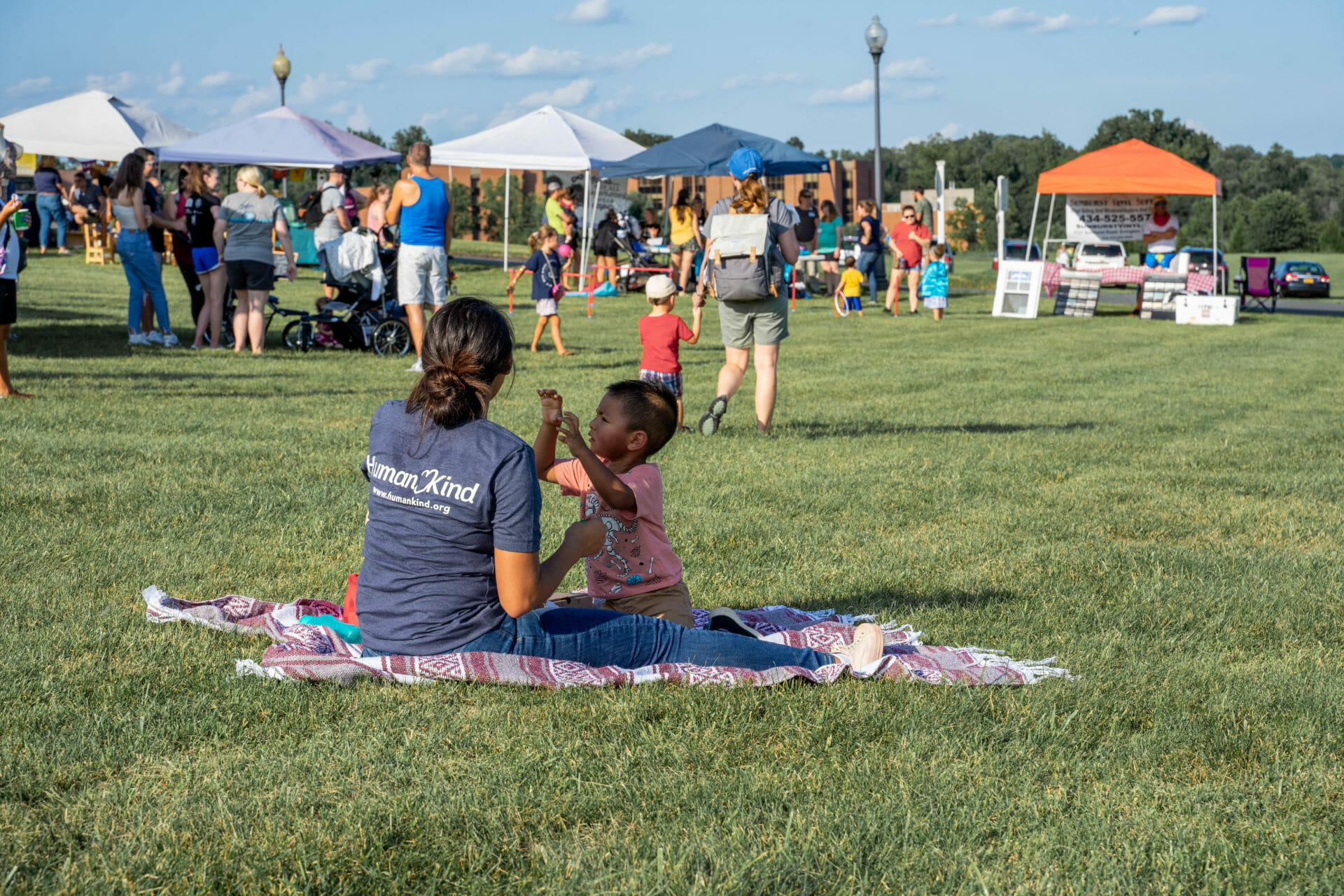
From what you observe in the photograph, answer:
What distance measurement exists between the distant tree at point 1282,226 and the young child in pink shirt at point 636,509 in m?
60.2

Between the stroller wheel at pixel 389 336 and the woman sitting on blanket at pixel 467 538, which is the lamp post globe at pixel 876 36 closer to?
the stroller wheel at pixel 389 336

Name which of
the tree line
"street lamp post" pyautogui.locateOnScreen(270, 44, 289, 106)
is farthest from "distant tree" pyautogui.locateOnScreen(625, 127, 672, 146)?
"street lamp post" pyautogui.locateOnScreen(270, 44, 289, 106)

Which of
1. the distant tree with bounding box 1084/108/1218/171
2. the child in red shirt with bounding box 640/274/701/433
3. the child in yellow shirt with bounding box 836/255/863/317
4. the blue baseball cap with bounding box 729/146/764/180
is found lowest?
the child in red shirt with bounding box 640/274/701/433

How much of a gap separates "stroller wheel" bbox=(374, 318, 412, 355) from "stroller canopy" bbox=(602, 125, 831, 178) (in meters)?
10.7

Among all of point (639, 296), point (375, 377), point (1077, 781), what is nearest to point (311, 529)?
point (1077, 781)

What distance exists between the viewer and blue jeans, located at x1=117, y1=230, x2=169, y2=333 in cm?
1255

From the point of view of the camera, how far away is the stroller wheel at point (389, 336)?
13.4 metres

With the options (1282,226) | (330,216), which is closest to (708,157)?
(330,216)

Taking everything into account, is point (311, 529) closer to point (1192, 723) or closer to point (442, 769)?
point (442, 769)

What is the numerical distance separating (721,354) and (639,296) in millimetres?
9959

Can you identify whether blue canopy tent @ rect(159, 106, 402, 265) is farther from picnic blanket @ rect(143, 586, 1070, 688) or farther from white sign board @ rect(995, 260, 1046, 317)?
picnic blanket @ rect(143, 586, 1070, 688)

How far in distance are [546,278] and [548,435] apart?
1053 cm

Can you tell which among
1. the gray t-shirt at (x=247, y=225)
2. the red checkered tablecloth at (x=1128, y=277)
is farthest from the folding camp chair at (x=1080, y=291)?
the gray t-shirt at (x=247, y=225)

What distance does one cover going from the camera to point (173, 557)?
5.18 meters
